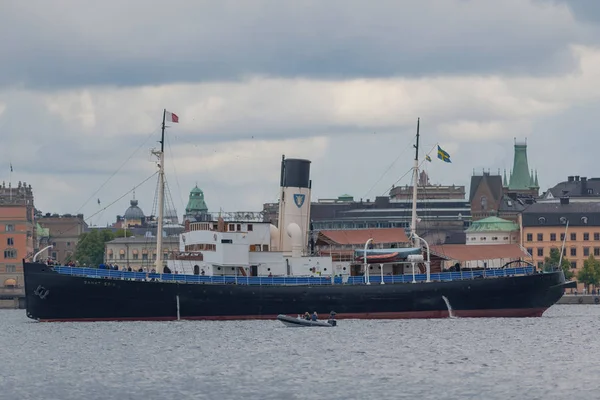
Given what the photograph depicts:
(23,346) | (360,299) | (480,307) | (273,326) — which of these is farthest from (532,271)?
(23,346)

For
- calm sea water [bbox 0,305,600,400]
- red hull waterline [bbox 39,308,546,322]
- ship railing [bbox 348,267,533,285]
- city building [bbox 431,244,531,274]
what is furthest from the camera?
city building [bbox 431,244,531,274]

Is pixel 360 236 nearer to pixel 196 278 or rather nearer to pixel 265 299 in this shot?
pixel 265 299

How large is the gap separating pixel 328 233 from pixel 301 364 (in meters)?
46.1

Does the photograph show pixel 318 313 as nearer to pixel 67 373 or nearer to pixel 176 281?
pixel 176 281

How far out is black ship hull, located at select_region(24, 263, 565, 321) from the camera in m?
128

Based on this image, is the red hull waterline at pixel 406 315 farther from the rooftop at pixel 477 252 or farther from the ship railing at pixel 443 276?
the rooftop at pixel 477 252

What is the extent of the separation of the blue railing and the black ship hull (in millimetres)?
710

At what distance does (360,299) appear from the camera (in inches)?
5153

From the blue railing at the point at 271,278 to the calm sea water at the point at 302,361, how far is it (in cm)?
363

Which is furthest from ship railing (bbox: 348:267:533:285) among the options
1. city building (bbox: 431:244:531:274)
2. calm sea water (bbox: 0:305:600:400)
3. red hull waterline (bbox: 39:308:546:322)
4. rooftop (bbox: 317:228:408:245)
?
rooftop (bbox: 317:228:408:245)

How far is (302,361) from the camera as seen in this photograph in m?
93.1

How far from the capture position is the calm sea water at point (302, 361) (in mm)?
78688

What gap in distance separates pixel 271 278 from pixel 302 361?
3775 centimetres

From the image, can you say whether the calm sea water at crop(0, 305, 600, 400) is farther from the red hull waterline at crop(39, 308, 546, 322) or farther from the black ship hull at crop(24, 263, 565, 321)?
the black ship hull at crop(24, 263, 565, 321)
